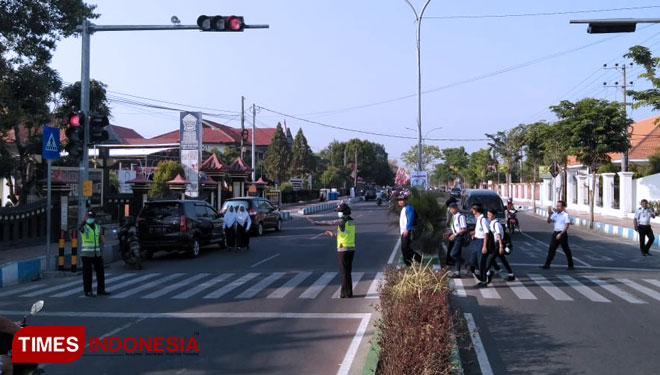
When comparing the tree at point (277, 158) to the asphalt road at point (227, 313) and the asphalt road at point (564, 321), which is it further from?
the asphalt road at point (564, 321)

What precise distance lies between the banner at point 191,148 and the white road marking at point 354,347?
74.4 ft

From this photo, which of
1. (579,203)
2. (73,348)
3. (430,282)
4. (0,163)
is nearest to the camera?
(73,348)

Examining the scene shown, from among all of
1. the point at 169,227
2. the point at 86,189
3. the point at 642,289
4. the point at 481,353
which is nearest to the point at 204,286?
the point at 86,189

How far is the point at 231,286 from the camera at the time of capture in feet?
37.8

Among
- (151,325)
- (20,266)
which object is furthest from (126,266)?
(151,325)

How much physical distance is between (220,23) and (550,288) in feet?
28.8

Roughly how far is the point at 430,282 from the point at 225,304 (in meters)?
3.91

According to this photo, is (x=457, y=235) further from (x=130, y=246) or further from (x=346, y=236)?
(x=130, y=246)

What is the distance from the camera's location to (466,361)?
6418mm

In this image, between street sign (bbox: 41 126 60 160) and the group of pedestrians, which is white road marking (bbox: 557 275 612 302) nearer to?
the group of pedestrians

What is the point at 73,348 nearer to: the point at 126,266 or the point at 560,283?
the point at 560,283

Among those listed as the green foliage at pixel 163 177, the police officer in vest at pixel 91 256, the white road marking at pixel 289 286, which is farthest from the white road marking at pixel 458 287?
the green foliage at pixel 163 177

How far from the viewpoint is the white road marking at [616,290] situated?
10164mm

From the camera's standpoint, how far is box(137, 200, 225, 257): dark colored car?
16406 millimetres
